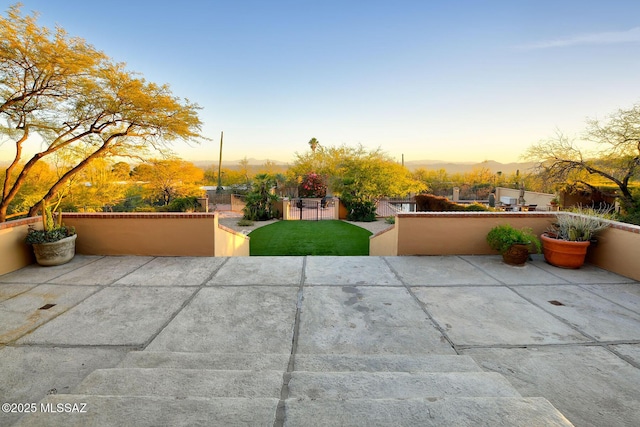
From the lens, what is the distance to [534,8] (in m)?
8.05

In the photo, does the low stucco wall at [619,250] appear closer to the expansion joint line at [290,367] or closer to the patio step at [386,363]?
the patio step at [386,363]

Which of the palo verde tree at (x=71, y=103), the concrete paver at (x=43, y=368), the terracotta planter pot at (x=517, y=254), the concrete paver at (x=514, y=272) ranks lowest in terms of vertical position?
the concrete paver at (x=43, y=368)

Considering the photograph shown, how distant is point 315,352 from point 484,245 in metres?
4.89

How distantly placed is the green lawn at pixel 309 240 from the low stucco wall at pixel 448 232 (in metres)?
3.18

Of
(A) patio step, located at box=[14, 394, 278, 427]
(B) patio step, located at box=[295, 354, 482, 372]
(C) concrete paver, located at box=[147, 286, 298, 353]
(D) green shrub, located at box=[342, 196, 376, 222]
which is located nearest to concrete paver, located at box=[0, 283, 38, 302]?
(C) concrete paver, located at box=[147, 286, 298, 353]

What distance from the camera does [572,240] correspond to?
5.41 metres

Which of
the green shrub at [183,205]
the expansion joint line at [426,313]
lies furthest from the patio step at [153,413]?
the green shrub at [183,205]

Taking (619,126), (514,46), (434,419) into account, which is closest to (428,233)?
(434,419)

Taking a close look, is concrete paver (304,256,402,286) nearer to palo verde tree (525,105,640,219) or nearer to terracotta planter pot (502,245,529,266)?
terracotta planter pot (502,245,529,266)

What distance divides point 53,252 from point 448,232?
7609 millimetres

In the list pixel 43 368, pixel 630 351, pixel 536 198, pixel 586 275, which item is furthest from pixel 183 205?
pixel 536 198

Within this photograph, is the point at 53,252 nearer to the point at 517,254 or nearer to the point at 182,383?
the point at 182,383

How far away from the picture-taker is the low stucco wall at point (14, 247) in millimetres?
5000

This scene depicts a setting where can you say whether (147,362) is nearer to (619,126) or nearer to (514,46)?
(514,46)
